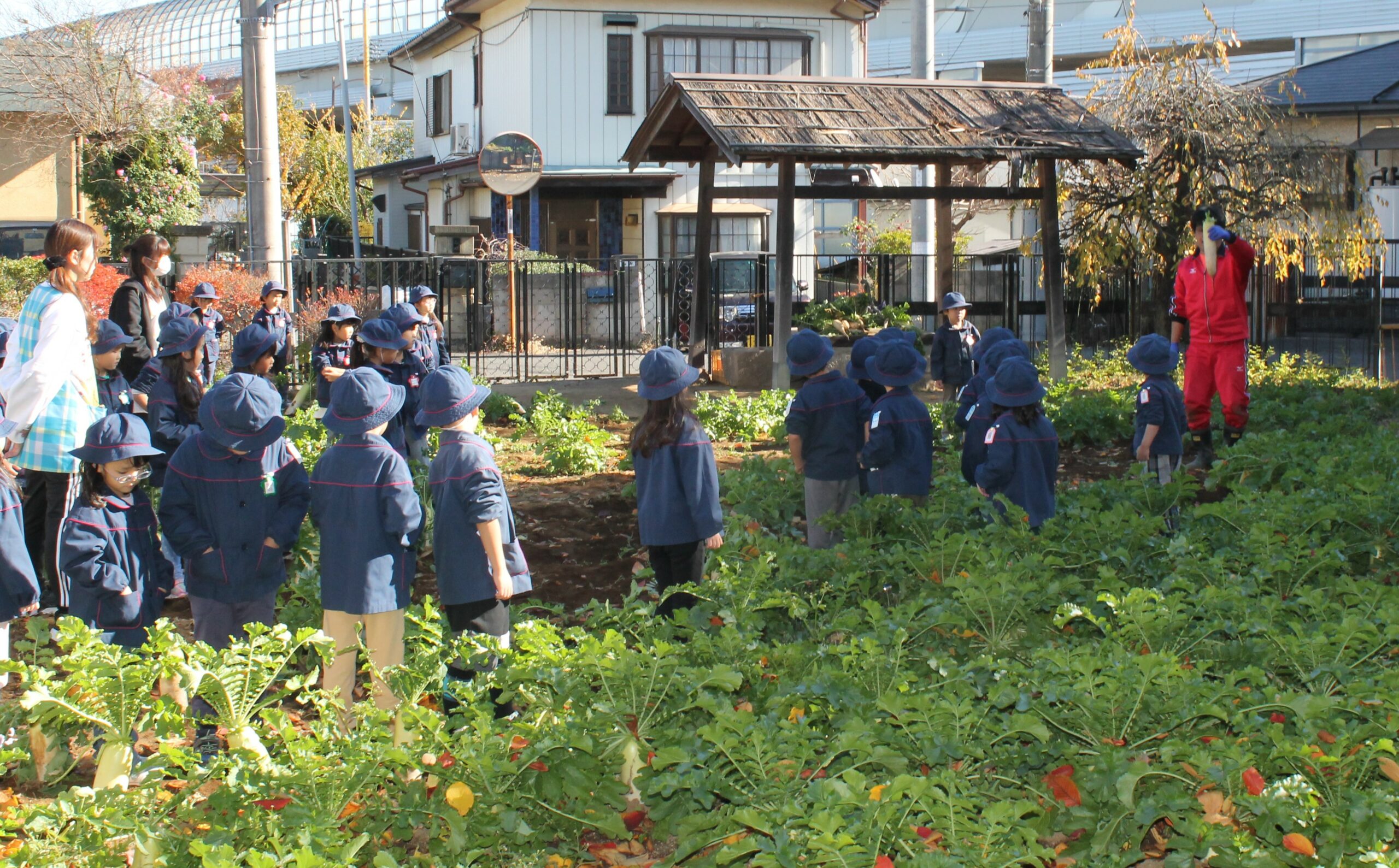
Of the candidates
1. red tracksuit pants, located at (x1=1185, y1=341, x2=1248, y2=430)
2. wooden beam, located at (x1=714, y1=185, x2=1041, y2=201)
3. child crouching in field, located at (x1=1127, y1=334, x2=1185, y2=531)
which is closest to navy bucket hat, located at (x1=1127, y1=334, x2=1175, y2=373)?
child crouching in field, located at (x1=1127, y1=334, x2=1185, y2=531)

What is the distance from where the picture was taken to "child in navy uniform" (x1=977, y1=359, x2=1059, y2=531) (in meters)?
6.39

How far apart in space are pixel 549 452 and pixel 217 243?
20.9 m

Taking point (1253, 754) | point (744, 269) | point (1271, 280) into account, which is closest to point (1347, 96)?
point (1271, 280)

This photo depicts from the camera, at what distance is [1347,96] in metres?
21.0

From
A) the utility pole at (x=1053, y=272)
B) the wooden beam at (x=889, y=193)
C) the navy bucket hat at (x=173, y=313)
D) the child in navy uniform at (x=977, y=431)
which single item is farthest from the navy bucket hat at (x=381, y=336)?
the utility pole at (x=1053, y=272)

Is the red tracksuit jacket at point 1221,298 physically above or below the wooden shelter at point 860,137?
below

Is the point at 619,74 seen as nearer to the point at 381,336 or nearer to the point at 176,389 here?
the point at 381,336

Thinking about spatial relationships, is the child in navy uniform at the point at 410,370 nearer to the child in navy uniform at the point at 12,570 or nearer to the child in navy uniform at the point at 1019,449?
the child in navy uniform at the point at 12,570

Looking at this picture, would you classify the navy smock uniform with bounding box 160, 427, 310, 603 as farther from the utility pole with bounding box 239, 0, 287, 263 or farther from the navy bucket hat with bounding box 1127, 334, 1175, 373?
the utility pole with bounding box 239, 0, 287, 263

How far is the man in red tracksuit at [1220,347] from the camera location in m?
9.35

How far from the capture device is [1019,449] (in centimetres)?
641

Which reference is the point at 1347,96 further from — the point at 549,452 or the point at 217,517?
the point at 217,517

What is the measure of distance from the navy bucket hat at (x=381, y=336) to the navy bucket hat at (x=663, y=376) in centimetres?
269

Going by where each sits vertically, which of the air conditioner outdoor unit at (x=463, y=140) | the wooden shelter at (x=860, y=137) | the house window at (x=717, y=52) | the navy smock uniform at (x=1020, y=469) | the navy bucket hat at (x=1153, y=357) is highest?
the house window at (x=717, y=52)
